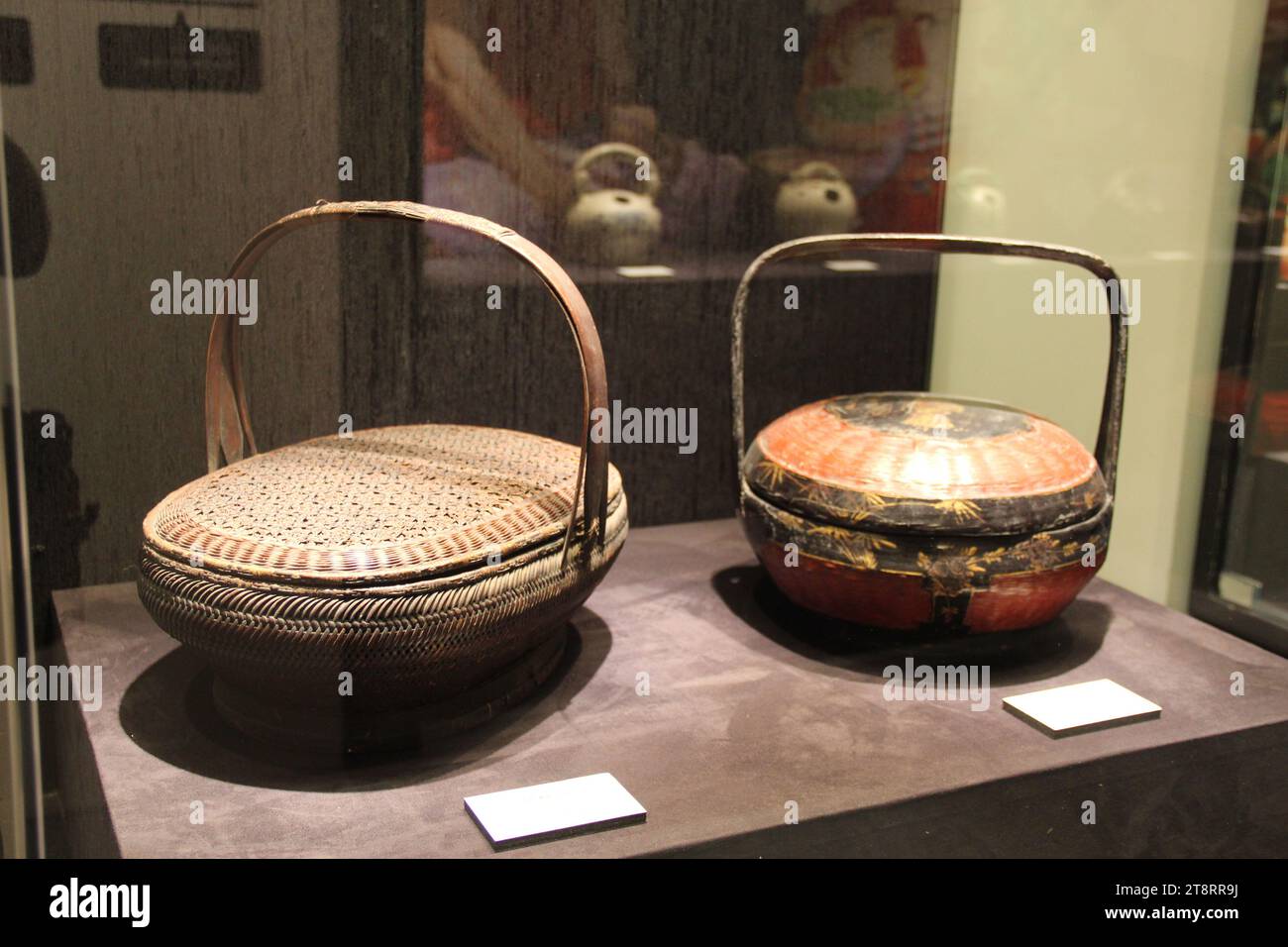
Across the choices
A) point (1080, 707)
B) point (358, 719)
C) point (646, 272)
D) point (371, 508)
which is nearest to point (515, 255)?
point (371, 508)

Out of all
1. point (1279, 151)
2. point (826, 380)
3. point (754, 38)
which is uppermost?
point (754, 38)

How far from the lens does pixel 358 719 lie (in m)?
1.07

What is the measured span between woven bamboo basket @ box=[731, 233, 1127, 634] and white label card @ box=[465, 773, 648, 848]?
0.36 meters

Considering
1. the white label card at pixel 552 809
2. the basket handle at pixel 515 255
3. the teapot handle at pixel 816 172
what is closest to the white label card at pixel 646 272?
the teapot handle at pixel 816 172

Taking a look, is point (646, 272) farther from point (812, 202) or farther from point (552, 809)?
point (552, 809)

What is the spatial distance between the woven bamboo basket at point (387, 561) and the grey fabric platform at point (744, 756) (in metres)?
0.07

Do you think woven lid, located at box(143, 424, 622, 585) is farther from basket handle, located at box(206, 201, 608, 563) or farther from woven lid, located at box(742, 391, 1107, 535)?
woven lid, located at box(742, 391, 1107, 535)

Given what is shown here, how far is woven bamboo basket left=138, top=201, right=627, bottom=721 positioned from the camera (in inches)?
38.3

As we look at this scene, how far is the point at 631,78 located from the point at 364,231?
0.38 meters

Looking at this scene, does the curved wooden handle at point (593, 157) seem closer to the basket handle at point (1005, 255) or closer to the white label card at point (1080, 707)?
the basket handle at point (1005, 255)

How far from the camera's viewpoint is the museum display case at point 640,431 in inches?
41.1

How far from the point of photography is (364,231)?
1.43 meters
